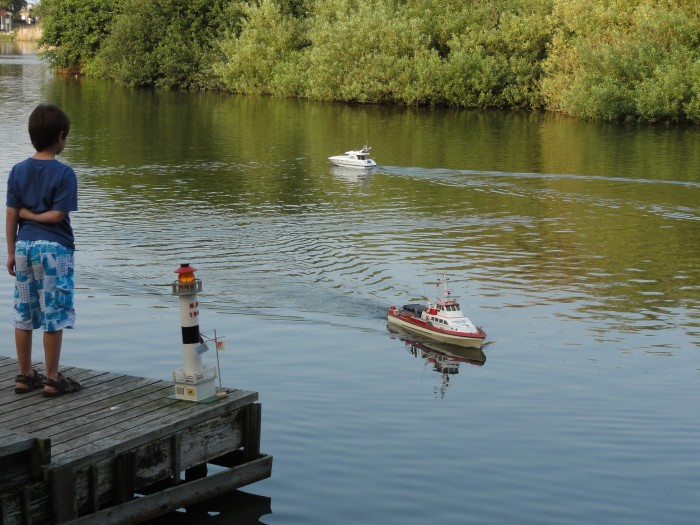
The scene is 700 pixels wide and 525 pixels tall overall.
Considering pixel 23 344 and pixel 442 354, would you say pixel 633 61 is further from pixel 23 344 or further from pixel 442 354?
pixel 23 344

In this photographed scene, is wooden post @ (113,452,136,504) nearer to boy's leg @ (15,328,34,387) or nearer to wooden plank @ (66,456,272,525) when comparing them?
wooden plank @ (66,456,272,525)

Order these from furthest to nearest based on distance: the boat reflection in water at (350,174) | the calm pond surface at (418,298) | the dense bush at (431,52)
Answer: the dense bush at (431,52) < the boat reflection in water at (350,174) < the calm pond surface at (418,298)

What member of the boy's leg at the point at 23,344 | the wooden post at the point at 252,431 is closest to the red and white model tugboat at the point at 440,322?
the wooden post at the point at 252,431

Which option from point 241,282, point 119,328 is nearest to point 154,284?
point 241,282

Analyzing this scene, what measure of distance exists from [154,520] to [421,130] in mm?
45117

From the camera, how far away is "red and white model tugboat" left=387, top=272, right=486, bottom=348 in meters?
19.0

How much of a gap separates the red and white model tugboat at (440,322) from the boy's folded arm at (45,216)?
997cm

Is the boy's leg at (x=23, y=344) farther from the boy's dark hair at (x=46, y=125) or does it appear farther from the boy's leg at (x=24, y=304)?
the boy's dark hair at (x=46, y=125)

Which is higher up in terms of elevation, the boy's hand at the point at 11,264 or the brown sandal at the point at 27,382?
the boy's hand at the point at 11,264

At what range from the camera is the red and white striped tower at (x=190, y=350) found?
1053 cm

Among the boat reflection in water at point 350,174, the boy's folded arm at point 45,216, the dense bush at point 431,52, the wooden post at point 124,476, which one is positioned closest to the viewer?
the wooden post at point 124,476

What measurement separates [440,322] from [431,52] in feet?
166

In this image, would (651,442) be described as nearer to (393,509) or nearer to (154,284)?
(393,509)

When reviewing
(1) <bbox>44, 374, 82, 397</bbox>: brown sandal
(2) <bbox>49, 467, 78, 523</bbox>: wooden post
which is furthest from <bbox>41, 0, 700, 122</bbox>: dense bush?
(2) <bbox>49, 467, 78, 523</bbox>: wooden post
